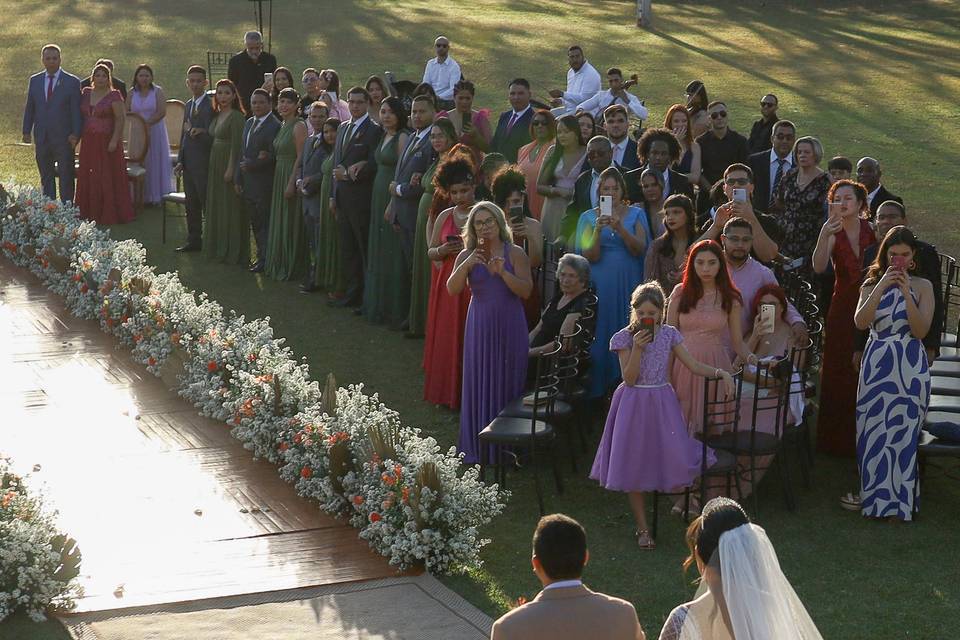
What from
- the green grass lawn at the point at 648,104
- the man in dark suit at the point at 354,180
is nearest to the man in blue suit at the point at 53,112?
the green grass lawn at the point at 648,104

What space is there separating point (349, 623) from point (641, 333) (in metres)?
2.26

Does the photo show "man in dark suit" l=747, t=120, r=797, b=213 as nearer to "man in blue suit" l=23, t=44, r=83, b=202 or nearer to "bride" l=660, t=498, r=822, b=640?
"bride" l=660, t=498, r=822, b=640

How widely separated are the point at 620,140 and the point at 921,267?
446 centimetres

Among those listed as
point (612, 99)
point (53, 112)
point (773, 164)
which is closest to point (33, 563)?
point (773, 164)

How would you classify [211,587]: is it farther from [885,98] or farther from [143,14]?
[143,14]

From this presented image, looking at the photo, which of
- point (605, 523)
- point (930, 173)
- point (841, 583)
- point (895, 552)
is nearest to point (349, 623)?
point (605, 523)

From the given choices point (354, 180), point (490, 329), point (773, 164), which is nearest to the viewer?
point (490, 329)

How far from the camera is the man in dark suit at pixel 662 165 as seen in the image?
11.3 metres

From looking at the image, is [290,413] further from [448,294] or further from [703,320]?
[703,320]

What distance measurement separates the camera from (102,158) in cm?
1830

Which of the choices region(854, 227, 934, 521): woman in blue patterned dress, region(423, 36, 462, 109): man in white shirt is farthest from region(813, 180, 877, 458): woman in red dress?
region(423, 36, 462, 109): man in white shirt

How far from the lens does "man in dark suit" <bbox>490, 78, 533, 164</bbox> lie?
1439 centimetres

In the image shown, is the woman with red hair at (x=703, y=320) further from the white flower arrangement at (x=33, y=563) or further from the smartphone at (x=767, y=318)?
the white flower arrangement at (x=33, y=563)

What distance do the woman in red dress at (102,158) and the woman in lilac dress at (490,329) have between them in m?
9.57
